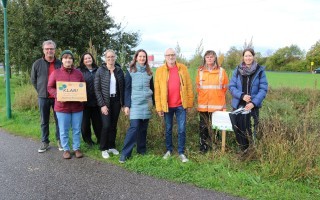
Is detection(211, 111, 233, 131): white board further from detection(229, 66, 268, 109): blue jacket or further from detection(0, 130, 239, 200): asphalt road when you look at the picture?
detection(0, 130, 239, 200): asphalt road

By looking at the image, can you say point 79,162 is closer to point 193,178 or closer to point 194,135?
point 193,178

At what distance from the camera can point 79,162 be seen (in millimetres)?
5168

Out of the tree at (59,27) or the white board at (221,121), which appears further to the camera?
the tree at (59,27)

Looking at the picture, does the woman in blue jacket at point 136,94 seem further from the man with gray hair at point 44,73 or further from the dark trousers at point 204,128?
the man with gray hair at point 44,73

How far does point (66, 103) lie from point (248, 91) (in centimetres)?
318

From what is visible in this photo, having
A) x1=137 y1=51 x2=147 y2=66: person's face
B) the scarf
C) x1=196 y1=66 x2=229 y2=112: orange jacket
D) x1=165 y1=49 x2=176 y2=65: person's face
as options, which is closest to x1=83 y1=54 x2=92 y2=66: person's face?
x1=137 y1=51 x2=147 y2=66: person's face

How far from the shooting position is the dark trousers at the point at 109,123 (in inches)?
Answer: 211

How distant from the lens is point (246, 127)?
4.96 meters

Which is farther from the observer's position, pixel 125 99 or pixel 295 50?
pixel 295 50

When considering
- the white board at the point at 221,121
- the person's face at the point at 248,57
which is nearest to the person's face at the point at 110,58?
the white board at the point at 221,121

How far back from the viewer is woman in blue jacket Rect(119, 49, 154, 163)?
5129mm

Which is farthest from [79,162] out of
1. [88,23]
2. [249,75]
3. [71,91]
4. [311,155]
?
[88,23]

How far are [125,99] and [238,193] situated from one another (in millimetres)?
2463

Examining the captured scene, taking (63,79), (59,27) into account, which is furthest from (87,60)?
(59,27)
